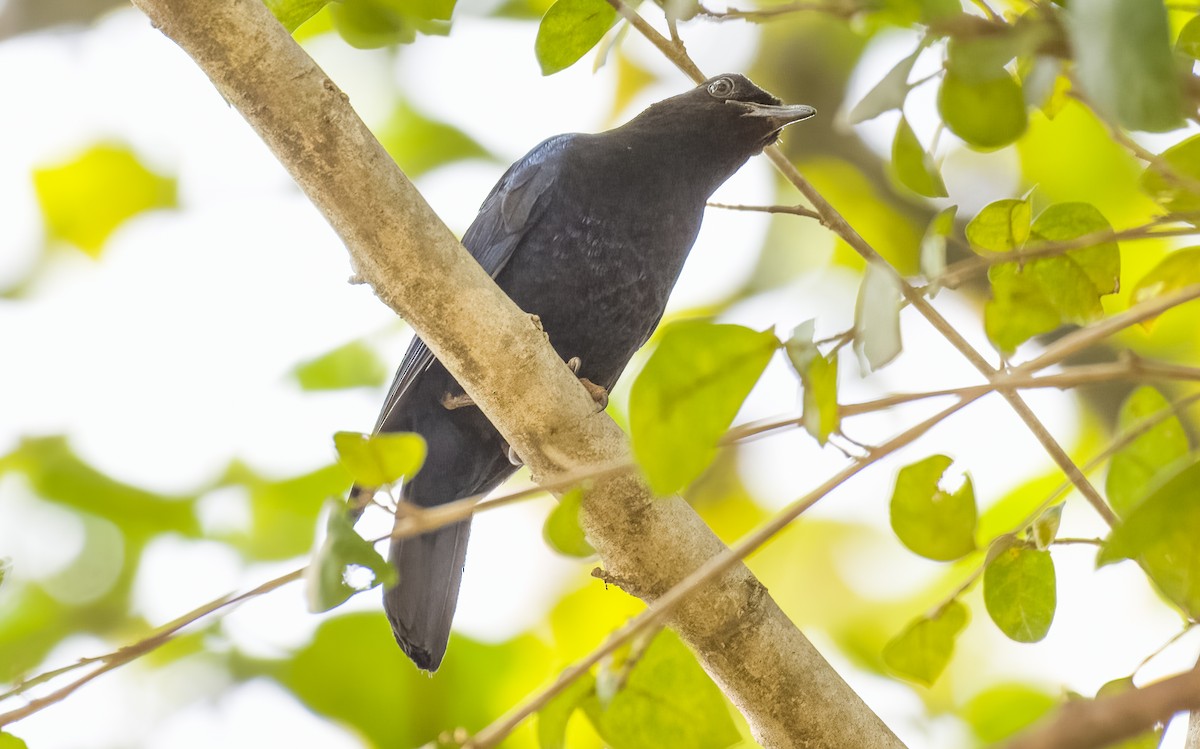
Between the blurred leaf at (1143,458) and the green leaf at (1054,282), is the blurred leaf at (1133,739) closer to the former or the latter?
the blurred leaf at (1143,458)

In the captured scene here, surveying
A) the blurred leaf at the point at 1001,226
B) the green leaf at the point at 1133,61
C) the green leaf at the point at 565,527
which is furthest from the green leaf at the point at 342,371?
the green leaf at the point at 1133,61

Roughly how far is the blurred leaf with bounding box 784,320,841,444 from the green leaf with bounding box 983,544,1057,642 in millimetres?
453

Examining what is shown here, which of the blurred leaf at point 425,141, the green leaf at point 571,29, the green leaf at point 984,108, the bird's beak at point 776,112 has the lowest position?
the bird's beak at point 776,112

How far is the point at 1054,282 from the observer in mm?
1582

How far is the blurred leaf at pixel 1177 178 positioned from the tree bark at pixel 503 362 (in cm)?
84

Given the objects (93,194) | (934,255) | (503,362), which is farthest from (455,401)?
(93,194)

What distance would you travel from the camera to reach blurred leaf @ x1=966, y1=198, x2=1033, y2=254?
1.55 m

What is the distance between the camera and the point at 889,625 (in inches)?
156

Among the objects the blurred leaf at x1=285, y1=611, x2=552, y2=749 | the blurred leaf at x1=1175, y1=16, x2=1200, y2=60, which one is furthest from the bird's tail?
the blurred leaf at x1=1175, y1=16, x2=1200, y2=60

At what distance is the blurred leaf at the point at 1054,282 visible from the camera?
1.54 m

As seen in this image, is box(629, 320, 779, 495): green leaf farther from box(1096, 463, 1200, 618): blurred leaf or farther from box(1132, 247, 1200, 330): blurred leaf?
box(1132, 247, 1200, 330): blurred leaf

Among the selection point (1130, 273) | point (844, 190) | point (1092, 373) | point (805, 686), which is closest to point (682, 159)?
point (844, 190)

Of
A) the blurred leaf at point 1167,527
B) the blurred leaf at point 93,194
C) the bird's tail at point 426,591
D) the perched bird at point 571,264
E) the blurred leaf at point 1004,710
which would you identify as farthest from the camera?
the blurred leaf at point 93,194

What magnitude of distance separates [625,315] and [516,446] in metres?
1.21
